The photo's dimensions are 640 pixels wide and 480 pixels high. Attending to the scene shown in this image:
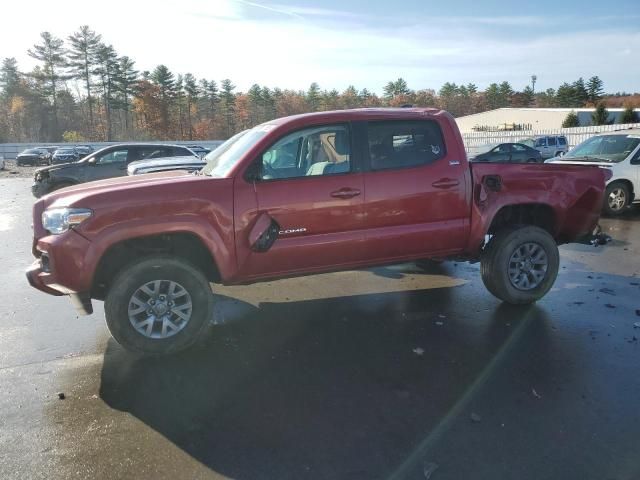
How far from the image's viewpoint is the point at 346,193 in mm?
4652

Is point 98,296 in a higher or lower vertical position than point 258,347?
higher

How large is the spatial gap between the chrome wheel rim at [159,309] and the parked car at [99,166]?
10.2 m

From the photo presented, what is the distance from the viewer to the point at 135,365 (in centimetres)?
422

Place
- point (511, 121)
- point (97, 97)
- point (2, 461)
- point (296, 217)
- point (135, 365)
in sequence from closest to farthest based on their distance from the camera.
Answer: point (2, 461)
point (135, 365)
point (296, 217)
point (511, 121)
point (97, 97)

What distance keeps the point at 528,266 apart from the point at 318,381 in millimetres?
2875

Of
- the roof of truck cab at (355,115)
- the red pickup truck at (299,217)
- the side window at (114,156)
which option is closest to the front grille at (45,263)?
the red pickup truck at (299,217)

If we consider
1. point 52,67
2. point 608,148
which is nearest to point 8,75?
point 52,67

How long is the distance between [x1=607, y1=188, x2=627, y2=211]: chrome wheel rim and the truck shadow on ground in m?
7.45

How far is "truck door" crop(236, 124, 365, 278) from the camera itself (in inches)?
Result: 175

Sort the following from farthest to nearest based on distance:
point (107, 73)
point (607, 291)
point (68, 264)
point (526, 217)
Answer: point (107, 73) → point (607, 291) → point (526, 217) → point (68, 264)

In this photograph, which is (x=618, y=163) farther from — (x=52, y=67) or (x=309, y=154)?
(x=52, y=67)

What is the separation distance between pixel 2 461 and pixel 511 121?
214 feet

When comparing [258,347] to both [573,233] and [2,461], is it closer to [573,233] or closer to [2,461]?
[2,461]

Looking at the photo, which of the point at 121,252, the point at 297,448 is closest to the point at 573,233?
the point at 297,448
